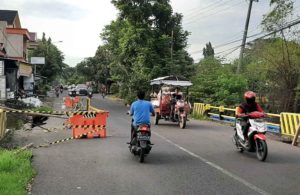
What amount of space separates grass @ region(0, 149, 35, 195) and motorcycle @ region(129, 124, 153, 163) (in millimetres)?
2559

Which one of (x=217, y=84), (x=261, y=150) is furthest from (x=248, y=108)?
(x=217, y=84)

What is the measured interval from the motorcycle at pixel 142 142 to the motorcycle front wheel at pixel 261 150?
2.73 metres

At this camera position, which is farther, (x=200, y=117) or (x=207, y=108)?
(x=207, y=108)

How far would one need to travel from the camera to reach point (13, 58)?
2168 inches

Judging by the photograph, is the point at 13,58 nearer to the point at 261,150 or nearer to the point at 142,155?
the point at 142,155

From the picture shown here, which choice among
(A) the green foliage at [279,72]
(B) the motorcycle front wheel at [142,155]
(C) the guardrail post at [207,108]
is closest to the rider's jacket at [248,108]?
(B) the motorcycle front wheel at [142,155]

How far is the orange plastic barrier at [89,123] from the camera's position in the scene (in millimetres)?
17516

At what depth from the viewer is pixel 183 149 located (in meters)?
14.7

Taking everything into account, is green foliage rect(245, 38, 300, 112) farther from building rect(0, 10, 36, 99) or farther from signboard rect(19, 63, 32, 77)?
signboard rect(19, 63, 32, 77)

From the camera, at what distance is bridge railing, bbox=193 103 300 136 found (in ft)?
63.7

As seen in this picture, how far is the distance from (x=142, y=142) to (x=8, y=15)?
186ft

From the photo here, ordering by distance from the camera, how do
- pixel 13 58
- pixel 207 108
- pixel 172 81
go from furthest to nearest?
1. pixel 13 58
2. pixel 207 108
3. pixel 172 81

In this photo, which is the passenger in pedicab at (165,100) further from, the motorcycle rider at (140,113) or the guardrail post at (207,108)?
the motorcycle rider at (140,113)

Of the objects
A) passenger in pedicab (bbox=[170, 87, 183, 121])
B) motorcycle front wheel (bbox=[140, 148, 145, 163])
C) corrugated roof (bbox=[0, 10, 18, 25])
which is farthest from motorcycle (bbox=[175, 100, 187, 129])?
corrugated roof (bbox=[0, 10, 18, 25])
